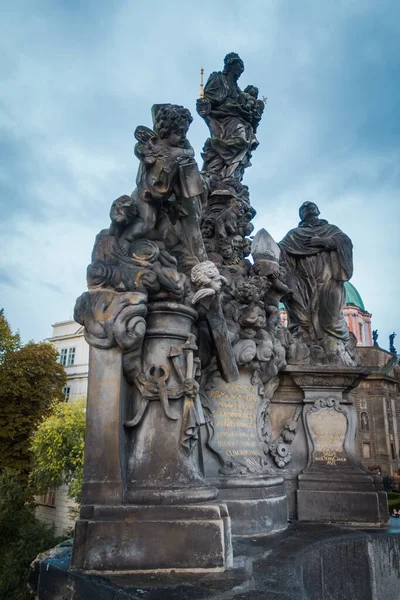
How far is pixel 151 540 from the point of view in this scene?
394 cm

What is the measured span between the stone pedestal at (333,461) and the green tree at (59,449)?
16898 millimetres

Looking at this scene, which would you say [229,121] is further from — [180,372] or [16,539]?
[16,539]

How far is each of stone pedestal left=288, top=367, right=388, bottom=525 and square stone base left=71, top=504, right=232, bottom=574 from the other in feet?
10.1

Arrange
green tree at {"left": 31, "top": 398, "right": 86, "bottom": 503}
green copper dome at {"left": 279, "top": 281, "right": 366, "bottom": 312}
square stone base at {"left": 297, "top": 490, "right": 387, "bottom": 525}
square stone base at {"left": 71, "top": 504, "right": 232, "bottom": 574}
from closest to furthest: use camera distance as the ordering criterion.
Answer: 1. square stone base at {"left": 71, "top": 504, "right": 232, "bottom": 574}
2. square stone base at {"left": 297, "top": 490, "right": 387, "bottom": 525}
3. green tree at {"left": 31, "top": 398, "right": 86, "bottom": 503}
4. green copper dome at {"left": 279, "top": 281, "right": 366, "bottom": 312}

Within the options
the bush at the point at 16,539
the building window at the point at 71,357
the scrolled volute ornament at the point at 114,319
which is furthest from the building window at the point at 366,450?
the scrolled volute ornament at the point at 114,319

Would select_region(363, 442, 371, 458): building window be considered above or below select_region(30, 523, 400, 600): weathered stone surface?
above

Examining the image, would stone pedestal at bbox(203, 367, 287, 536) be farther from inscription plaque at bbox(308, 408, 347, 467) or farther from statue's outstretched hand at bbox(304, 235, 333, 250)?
statue's outstretched hand at bbox(304, 235, 333, 250)

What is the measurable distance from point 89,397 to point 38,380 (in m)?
24.9

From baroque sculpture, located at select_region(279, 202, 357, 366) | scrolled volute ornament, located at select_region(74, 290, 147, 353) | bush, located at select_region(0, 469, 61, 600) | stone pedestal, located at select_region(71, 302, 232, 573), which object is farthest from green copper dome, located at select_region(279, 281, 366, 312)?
scrolled volute ornament, located at select_region(74, 290, 147, 353)

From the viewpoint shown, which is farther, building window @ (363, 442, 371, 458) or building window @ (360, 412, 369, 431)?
building window @ (360, 412, 369, 431)

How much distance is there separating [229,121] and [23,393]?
2159cm

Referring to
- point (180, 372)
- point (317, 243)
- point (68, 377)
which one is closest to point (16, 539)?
point (68, 377)

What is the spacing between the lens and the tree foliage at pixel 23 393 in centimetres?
2581

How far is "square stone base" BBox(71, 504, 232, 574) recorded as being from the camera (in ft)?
12.8
